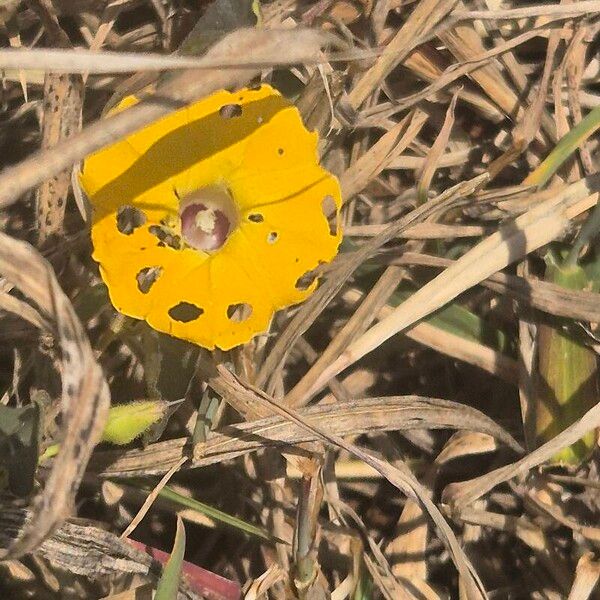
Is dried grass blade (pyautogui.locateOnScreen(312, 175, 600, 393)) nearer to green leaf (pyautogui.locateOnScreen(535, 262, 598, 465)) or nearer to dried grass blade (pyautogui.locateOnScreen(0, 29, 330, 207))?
green leaf (pyautogui.locateOnScreen(535, 262, 598, 465))

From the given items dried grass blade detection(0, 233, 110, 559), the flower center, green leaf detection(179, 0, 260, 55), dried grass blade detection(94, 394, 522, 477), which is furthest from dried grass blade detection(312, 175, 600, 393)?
dried grass blade detection(0, 233, 110, 559)

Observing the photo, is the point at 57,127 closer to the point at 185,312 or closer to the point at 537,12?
the point at 185,312

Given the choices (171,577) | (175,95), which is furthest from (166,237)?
(171,577)

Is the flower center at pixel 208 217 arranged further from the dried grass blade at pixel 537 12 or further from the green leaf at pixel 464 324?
the dried grass blade at pixel 537 12

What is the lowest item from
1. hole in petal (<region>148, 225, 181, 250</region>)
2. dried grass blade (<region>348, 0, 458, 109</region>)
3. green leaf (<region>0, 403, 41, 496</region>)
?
green leaf (<region>0, 403, 41, 496</region>)

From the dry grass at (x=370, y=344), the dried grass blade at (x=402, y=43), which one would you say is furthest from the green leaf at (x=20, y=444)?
the dried grass blade at (x=402, y=43)

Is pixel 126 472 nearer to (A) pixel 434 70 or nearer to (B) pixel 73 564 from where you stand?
(B) pixel 73 564
